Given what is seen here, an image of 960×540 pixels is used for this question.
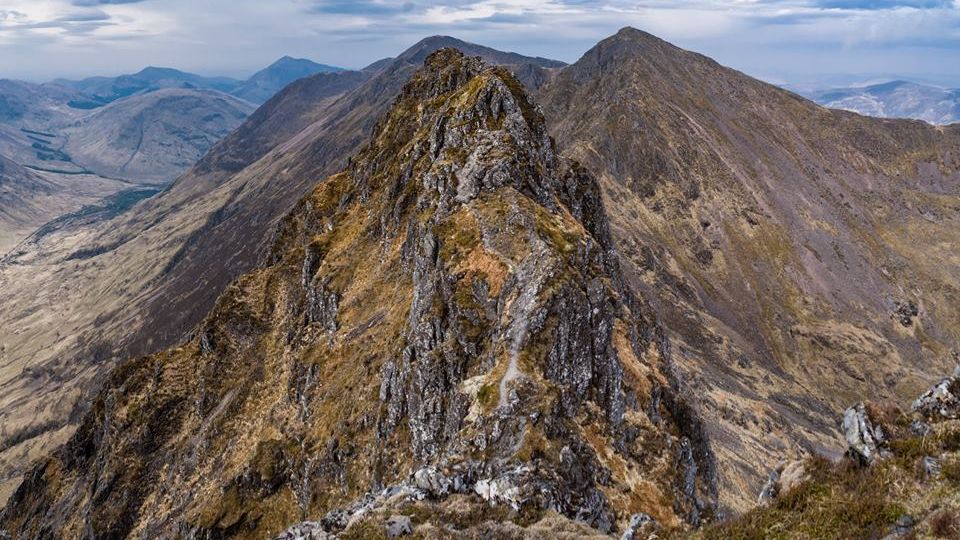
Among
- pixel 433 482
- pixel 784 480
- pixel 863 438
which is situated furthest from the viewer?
pixel 433 482

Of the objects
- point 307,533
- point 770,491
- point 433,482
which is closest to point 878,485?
point 770,491

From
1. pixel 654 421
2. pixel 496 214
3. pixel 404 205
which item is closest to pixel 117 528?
pixel 404 205

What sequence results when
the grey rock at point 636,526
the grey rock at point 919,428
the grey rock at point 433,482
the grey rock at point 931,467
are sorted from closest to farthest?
the grey rock at point 931,467, the grey rock at point 919,428, the grey rock at point 636,526, the grey rock at point 433,482

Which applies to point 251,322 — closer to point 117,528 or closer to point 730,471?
point 117,528

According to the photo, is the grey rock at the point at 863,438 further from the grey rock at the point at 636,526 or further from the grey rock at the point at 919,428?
the grey rock at the point at 636,526

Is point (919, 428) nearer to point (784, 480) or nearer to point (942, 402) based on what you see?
point (942, 402)

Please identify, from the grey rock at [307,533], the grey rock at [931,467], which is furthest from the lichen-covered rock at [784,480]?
the grey rock at [307,533]

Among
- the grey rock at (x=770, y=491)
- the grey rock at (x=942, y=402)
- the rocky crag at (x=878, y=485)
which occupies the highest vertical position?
the grey rock at (x=942, y=402)
